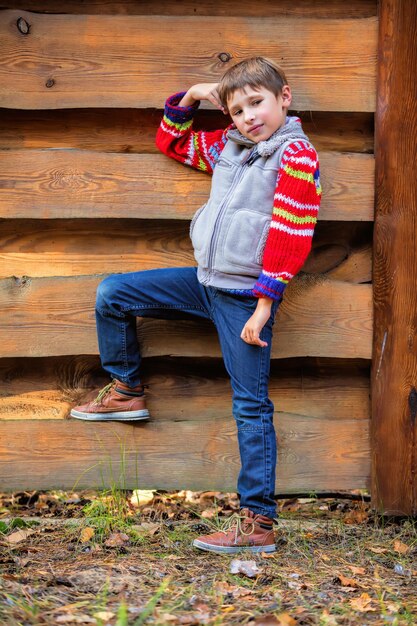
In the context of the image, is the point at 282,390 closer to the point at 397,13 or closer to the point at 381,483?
the point at 381,483

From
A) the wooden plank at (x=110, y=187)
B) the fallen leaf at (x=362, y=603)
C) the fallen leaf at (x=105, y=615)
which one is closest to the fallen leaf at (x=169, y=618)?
the fallen leaf at (x=105, y=615)

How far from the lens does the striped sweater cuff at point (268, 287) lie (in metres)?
3.22

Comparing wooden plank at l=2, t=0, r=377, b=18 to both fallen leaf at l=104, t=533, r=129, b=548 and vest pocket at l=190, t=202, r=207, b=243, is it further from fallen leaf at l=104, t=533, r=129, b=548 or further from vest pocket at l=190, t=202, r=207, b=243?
fallen leaf at l=104, t=533, r=129, b=548

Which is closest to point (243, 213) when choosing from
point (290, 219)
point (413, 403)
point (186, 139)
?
point (290, 219)

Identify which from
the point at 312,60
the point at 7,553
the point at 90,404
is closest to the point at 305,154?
the point at 312,60

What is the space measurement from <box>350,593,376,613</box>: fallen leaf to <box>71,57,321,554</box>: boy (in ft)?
1.89

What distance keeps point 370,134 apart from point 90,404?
1957 millimetres

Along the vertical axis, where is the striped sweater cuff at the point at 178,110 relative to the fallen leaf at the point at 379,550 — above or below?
above

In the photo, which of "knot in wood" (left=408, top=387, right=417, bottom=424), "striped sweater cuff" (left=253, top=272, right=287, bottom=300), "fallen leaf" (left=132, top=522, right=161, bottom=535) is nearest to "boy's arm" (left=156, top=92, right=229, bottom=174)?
"striped sweater cuff" (left=253, top=272, right=287, bottom=300)

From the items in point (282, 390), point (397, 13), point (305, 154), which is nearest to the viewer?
point (305, 154)

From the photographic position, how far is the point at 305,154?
3.30 m

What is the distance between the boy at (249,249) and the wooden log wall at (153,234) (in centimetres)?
27

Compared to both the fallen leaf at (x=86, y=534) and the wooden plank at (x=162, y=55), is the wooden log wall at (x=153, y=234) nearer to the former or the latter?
the wooden plank at (x=162, y=55)

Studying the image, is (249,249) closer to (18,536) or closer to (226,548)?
(226,548)
